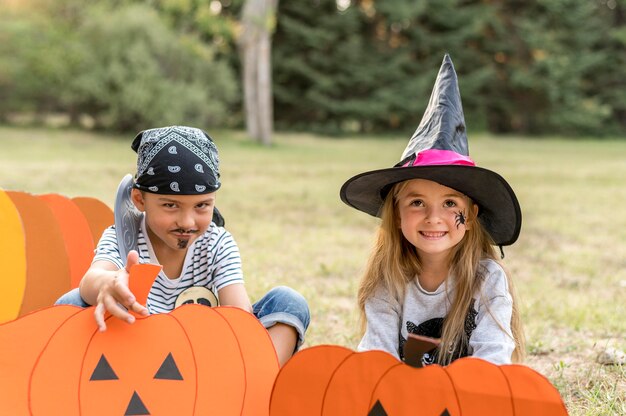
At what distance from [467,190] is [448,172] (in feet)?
0.47

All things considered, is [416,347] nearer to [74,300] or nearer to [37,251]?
[74,300]

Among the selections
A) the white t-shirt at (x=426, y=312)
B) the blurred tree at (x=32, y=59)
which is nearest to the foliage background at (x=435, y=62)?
the blurred tree at (x=32, y=59)

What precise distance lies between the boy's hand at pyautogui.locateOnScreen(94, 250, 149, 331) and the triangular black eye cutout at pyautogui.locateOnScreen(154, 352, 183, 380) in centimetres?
17

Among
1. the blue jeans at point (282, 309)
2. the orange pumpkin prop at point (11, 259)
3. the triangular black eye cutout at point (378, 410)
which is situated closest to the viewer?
the triangular black eye cutout at point (378, 410)

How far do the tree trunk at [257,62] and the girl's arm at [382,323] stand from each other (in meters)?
14.0

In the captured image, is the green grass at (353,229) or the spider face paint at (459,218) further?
the green grass at (353,229)

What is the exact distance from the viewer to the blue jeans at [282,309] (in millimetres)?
2500

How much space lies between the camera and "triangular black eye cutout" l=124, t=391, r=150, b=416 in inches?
80.3

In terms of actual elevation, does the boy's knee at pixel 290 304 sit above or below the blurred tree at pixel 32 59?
below

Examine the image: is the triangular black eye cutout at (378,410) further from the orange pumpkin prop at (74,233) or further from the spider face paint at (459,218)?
the orange pumpkin prop at (74,233)

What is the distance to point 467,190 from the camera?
2197 millimetres

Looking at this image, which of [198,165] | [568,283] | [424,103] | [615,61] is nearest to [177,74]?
[424,103]

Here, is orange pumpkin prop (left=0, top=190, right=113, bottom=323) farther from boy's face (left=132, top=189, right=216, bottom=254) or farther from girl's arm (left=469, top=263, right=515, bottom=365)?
girl's arm (left=469, top=263, right=515, bottom=365)

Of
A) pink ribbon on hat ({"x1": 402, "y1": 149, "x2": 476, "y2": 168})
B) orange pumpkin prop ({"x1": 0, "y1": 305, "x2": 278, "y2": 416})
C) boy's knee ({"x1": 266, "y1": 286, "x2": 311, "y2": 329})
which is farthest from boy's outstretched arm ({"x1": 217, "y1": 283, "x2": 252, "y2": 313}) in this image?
pink ribbon on hat ({"x1": 402, "y1": 149, "x2": 476, "y2": 168})
